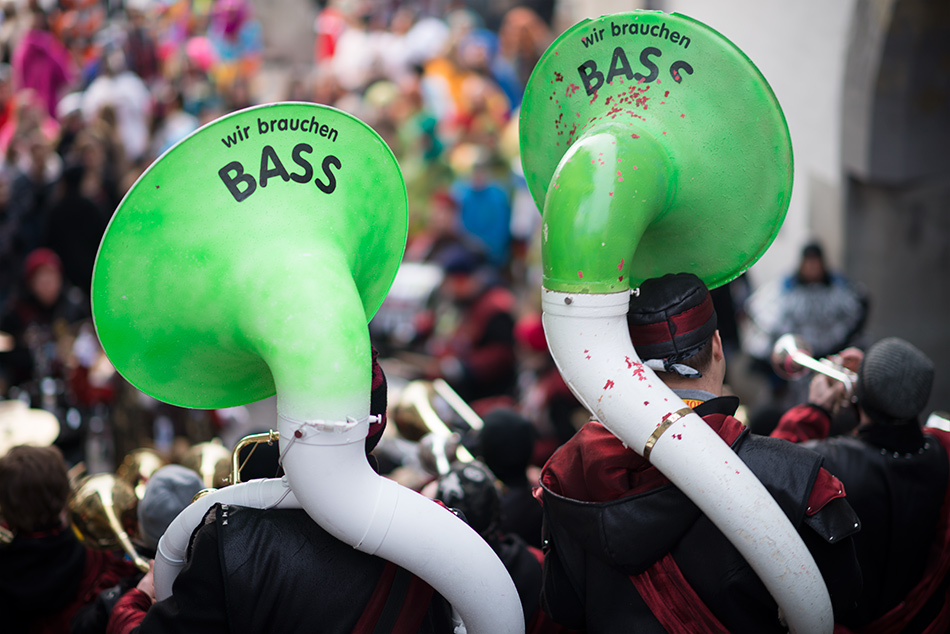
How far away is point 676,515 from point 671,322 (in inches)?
15.9

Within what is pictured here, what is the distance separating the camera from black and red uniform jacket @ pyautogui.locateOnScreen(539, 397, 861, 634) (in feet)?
6.21

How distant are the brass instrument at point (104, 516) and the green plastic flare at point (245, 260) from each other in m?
0.92

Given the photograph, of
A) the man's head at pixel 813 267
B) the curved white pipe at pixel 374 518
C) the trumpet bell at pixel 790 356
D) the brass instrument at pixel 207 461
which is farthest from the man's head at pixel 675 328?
the man's head at pixel 813 267

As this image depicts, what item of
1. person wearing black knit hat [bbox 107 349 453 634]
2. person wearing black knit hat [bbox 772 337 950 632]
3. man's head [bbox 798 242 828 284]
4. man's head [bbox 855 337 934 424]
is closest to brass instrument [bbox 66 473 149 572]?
person wearing black knit hat [bbox 107 349 453 634]

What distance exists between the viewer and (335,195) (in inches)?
77.7

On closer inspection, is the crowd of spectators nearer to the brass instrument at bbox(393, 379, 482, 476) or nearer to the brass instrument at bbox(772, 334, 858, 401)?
the brass instrument at bbox(393, 379, 482, 476)

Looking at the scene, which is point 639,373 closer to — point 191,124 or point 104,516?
point 104,516

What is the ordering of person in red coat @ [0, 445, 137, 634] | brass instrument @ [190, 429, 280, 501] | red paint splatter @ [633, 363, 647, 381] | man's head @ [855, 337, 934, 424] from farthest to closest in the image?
1. person in red coat @ [0, 445, 137, 634]
2. man's head @ [855, 337, 934, 424]
3. brass instrument @ [190, 429, 280, 501]
4. red paint splatter @ [633, 363, 647, 381]

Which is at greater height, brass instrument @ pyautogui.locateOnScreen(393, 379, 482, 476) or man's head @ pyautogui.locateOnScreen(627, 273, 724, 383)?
man's head @ pyautogui.locateOnScreen(627, 273, 724, 383)

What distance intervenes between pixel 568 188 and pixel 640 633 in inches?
37.5

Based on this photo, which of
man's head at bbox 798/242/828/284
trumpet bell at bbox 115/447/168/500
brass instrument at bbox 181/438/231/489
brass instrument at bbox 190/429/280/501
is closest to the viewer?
brass instrument at bbox 190/429/280/501

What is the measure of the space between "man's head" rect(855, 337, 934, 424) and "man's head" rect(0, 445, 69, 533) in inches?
91.6

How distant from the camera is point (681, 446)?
1828mm

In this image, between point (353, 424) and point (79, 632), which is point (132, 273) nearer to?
point (353, 424)
